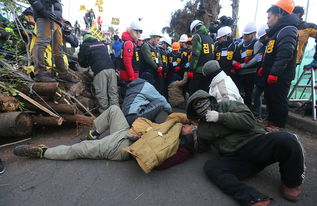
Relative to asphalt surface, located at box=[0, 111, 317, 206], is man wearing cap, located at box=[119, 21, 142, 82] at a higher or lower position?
higher

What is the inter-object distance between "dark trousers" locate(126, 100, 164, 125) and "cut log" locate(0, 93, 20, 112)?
5.91 ft

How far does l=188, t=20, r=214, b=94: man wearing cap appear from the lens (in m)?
4.96

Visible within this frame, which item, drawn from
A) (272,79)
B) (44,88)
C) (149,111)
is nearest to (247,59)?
(272,79)

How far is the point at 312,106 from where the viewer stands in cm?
430

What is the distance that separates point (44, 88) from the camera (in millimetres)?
3523

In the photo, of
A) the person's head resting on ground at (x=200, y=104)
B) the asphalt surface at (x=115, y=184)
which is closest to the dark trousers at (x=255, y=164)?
the asphalt surface at (x=115, y=184)

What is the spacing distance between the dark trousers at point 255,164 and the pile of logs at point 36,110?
8.24 ft

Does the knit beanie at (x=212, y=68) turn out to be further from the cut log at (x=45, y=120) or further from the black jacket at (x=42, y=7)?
the black jacket at (x=42, y=7)

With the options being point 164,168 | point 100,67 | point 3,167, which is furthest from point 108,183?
point 100,67

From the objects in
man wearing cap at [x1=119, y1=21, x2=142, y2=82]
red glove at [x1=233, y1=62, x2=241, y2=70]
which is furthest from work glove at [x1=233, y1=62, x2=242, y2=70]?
man wearing cap at [x1=119, y1=21, x2=142, y2=82]

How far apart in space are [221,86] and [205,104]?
0.93 metres

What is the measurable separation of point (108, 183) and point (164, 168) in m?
0.71

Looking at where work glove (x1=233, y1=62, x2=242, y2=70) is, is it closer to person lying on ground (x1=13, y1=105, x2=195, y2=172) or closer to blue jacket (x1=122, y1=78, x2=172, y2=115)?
blue jacket (x1=122, y1=78, x2=172, y2=115)

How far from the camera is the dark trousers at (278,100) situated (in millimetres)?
3680
